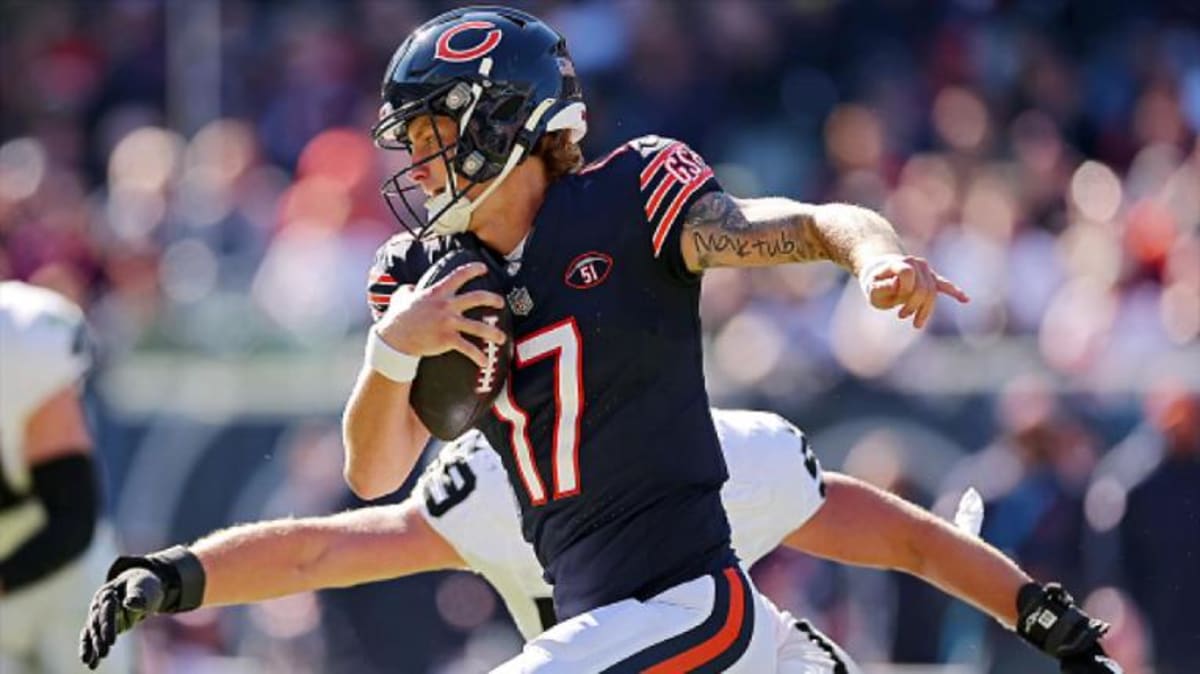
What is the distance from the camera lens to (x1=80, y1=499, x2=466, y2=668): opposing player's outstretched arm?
218 inches

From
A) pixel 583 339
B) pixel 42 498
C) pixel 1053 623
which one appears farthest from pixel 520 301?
pixel 42 498

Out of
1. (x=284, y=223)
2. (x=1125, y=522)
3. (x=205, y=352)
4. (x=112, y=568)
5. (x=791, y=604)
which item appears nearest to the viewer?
(x=112, y=568)

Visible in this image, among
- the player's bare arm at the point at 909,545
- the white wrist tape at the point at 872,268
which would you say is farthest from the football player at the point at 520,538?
the white wrist tape at the point at 872,268

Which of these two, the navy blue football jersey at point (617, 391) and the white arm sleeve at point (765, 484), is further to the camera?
the white arm sleeve at point (765, 484)

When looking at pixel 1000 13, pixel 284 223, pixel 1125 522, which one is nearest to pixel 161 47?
pixel 284 223

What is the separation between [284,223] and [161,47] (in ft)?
8.05

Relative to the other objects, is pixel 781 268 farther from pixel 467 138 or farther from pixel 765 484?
pixel 467 138

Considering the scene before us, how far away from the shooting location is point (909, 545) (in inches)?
230

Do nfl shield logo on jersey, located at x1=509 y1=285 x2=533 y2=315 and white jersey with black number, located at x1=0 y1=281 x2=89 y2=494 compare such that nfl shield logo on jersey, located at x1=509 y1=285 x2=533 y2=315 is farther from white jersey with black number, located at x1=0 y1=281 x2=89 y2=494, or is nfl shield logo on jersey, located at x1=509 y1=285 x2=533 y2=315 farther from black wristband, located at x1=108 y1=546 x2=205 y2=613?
white jersey with black number, located at x1=0 y1=281 x2=89 y2=494

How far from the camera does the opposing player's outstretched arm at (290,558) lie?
554 cm

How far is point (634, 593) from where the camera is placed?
15.8 feet

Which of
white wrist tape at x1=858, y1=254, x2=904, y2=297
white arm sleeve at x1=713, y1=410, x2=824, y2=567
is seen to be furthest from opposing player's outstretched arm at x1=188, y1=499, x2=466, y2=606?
white wrist tape at x1=858, y1=254, x2=904, y2=297

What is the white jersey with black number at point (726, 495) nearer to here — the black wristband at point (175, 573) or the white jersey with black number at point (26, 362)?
the black wristband at point (175, 573)

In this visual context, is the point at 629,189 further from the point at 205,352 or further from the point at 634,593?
the point at 205,352
